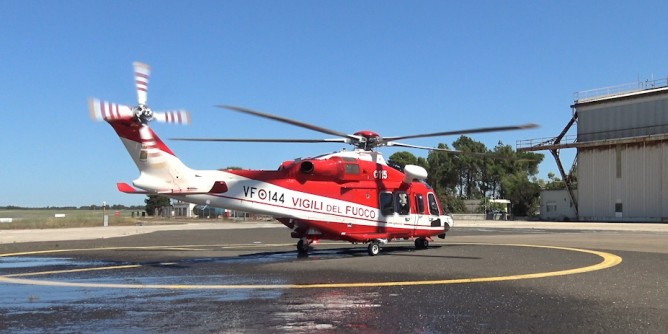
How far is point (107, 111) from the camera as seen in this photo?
52.3 ft

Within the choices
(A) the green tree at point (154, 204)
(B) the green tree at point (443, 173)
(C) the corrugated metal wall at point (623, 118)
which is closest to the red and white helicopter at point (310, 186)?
(C) the corrugated metal wall at point (623, 118)

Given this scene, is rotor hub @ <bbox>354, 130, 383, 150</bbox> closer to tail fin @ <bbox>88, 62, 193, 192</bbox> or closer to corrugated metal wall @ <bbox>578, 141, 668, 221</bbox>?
tail fin @ <bbox>88, 62, 193, 192</bbox>

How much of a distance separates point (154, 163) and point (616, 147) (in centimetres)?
6493

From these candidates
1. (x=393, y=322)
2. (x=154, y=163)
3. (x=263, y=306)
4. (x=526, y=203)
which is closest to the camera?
(x=393, y=322)

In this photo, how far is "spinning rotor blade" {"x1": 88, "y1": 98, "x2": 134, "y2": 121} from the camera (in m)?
15.4

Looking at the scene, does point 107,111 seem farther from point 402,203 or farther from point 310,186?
point 402,203

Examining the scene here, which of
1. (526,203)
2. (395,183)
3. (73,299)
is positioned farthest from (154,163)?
(526,203)

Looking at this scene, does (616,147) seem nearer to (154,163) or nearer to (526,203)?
(526,203)

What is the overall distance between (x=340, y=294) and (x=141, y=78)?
358 inches

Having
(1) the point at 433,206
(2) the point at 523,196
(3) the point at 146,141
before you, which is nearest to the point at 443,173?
(2) the point at 523,196

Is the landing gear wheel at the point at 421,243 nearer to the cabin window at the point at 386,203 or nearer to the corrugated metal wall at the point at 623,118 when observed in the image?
the cabin window at the point at 386,203

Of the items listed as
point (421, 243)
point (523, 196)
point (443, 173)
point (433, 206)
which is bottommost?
point (421, 243)

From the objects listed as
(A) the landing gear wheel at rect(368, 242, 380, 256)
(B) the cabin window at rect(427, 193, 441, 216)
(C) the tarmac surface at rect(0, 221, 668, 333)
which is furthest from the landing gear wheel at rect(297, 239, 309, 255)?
(B) the cabin window at rect(427, 193, 441, 216)

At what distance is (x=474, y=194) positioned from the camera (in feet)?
381
